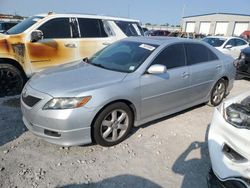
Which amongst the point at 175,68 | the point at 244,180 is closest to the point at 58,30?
the point at 175,68

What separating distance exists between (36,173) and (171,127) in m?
2.32

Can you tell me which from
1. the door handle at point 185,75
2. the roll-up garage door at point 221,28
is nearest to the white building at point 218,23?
the roll-up garage door at point 221,28

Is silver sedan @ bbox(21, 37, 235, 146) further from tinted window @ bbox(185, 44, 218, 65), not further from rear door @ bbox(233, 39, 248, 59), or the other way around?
rear door @ bbox(233, 39, 248, 59)

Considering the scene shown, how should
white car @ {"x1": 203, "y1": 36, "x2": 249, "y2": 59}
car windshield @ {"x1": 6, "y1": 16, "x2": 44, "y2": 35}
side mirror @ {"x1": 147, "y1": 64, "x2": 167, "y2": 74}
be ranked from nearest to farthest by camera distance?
side mirror @ {"x1": 147, "y1": 64, "x2": 167, "y2": 74} → car windshield @ {"x1": 6, "y1": 16, "x2": 44, "y2": 35} → white car @ {"x1": 203, "y1": 36, "x2": 249, "y2": 59}

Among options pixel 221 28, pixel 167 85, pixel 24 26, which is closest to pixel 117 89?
pixel 167 85

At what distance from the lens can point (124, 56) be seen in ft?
13.1

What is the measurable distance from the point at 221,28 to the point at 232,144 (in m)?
50.0

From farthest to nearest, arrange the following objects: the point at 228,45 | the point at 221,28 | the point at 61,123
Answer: the point at 221,28
the point at 228,45
the point at 61,123

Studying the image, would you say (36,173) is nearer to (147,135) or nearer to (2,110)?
(147,135)

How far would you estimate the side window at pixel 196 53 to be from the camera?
14.3 feet

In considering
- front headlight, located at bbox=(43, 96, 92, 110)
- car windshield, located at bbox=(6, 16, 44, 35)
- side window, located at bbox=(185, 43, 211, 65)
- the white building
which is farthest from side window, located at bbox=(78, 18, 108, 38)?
the white building

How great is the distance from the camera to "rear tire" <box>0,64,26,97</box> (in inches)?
201

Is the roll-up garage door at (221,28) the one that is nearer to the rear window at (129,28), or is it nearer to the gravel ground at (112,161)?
the rear window at (129,28)

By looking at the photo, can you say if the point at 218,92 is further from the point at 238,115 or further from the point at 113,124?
the point at 238,115
